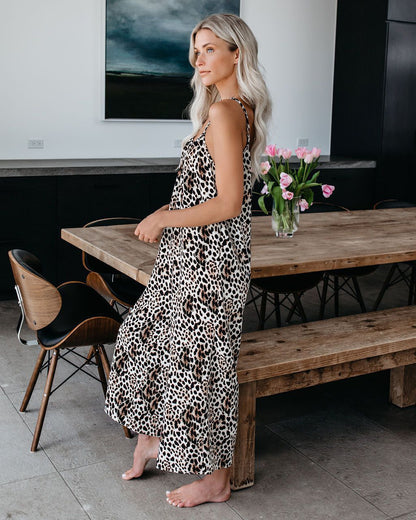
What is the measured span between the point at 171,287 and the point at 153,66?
3.85 m

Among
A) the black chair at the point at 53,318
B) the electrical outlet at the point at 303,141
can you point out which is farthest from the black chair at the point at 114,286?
the electrical outlet at the point at 303,141

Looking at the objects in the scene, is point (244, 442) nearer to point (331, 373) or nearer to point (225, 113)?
point (331, 373)

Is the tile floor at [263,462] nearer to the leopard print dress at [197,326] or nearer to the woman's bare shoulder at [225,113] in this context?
the leopard print dress at [197,326]

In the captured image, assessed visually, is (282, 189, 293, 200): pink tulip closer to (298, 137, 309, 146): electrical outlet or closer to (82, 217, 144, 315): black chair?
(82, 217, 144, 315): black chair

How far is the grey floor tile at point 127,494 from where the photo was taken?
2.34m

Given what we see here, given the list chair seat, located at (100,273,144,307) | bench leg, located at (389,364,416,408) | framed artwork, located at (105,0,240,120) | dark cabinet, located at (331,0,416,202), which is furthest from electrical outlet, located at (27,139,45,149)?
bench leg, located at (389,364,416,408)

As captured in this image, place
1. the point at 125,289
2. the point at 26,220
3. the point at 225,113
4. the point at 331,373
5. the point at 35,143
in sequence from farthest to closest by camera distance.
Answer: the point at 35,143 → the point at 26,220 → the point at 125,289 → the point at 331,373 → the point at 225,113

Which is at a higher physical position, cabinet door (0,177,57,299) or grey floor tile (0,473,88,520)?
cabinet door (0,177,57,299)

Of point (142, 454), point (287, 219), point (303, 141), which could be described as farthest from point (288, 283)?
point (303, 141)

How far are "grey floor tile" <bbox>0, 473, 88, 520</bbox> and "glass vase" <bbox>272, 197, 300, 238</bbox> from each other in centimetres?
159

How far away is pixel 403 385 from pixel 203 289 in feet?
4.73

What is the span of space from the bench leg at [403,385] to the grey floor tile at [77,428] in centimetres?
129

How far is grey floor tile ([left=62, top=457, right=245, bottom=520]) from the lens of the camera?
234cm

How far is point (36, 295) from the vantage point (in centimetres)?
264
